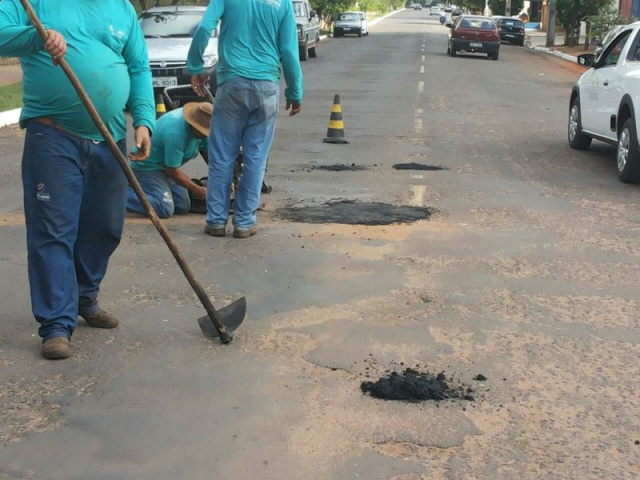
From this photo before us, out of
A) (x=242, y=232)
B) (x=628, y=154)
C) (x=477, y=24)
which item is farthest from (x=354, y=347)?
(x=477, y=24)

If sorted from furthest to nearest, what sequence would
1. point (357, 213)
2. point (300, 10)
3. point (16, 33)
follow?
point (300, 10) → point (357, 213) → point (16, 33)

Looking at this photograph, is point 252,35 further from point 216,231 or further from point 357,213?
point 357,213

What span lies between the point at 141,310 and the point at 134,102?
1.25 metres

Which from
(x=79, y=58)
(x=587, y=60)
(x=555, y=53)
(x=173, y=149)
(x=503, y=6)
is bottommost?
(x=555, y=53)

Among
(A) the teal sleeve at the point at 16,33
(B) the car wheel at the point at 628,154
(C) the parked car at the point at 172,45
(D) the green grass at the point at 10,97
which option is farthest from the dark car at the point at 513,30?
(A) the teal sleeve at the point at 16,33

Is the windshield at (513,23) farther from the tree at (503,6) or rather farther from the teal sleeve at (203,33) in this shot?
the teal sleeve at (203,33)

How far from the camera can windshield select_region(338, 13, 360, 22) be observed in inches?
2133

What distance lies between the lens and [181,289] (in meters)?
5.95

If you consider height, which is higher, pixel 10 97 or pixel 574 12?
pixel 574 12

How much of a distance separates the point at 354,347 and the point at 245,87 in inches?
112

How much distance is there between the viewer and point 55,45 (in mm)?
4164

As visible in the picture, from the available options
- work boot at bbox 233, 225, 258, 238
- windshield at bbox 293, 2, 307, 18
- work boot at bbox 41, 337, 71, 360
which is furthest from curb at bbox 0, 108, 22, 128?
windshield at bbox 293, 2, 307, 18

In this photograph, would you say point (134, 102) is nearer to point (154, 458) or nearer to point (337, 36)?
point (154, 458)

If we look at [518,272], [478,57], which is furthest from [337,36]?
[518,272]
